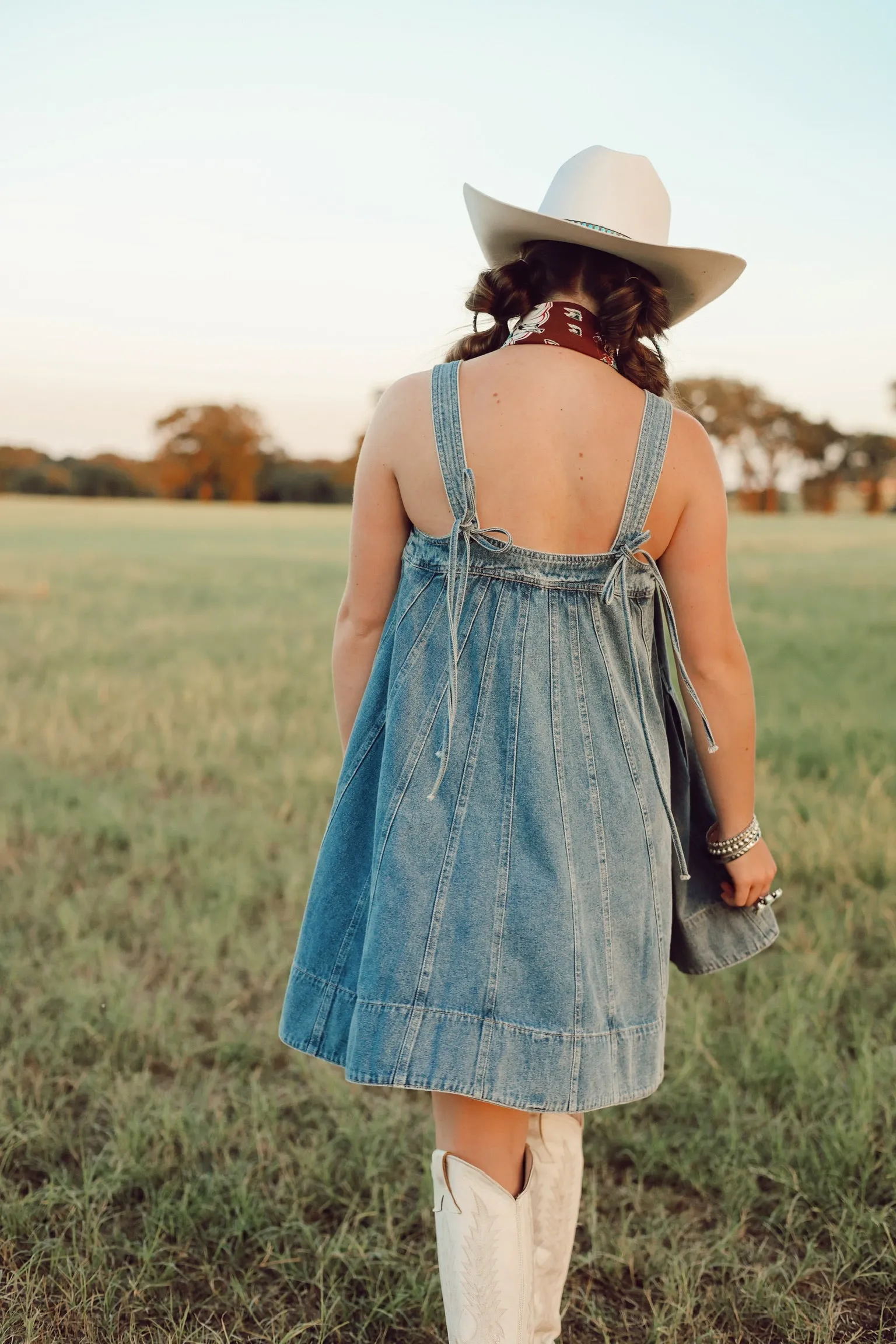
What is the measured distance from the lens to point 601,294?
6.09 feet

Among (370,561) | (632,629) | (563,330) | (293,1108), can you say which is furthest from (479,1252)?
(563,330)

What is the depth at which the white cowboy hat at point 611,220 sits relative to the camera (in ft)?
5.89

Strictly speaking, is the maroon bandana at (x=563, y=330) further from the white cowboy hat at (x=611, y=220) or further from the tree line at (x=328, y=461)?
the tree line at (x=328, y=461)

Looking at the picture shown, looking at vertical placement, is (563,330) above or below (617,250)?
below

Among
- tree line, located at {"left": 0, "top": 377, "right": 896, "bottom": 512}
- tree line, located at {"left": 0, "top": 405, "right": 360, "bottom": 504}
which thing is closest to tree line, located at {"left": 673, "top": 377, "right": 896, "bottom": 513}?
tree line, located at {"left": 0, "top": 377, "right": 896, "bottom": 512}

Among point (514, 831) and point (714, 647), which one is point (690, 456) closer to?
point (714, 647)

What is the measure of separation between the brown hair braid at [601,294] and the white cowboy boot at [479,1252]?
4.33 feet

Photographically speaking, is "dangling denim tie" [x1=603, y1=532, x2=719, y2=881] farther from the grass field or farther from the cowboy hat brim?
the grass field

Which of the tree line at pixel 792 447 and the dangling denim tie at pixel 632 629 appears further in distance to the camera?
the tree line at pixel 792 447

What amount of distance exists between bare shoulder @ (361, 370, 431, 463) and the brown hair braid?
0.60 feet

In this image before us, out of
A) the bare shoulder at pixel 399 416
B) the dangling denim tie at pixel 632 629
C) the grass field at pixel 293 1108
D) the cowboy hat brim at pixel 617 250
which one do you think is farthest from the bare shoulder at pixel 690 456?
the grass field at pixel 293 1108

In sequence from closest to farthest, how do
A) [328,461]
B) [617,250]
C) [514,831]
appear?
[514,831] → [617,250] → [328,461]

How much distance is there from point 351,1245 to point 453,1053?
38.2 inches

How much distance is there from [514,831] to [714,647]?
51 cm
